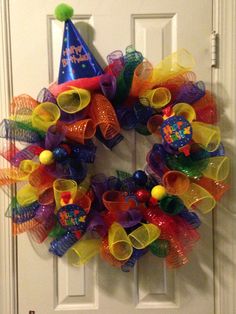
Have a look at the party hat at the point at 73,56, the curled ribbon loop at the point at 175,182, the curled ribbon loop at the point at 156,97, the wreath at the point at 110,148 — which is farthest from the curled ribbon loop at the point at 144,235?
the party hat at the point at 73,56

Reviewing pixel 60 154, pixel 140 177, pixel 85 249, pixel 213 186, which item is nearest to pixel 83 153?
pixel 60 154

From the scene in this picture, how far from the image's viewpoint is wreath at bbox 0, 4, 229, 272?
36.3 inches

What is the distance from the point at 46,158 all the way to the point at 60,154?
4 cm

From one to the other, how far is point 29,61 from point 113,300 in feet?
2.60

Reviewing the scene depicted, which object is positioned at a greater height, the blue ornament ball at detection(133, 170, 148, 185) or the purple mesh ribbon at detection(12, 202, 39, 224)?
the blue ornament ball at detection(133, 170, 148, 185)

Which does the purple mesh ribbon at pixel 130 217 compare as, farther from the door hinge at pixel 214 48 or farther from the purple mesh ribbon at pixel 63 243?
the door hinge at pixel 214 48

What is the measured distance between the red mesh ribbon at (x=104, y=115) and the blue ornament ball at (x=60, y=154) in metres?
0.12

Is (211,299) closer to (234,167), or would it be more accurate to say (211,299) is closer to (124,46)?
(234,167)

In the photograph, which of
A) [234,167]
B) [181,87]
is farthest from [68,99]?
[234,167]

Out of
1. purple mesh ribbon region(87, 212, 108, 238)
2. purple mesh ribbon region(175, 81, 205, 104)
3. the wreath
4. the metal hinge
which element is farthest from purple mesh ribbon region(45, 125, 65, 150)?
the metal hinge

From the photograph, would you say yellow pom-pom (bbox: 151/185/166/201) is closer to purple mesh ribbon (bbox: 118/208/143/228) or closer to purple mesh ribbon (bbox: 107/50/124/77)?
purple mesh ribbon (bbox: 118/208/143/228)

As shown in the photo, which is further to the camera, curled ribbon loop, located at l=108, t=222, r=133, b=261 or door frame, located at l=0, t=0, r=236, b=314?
door frame, located at l=0, t=0, r=236, b=314

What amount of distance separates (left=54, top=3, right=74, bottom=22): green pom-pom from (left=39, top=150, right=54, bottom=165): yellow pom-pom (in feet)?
1.28

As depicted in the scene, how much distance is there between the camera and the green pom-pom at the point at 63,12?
0.96 metres
